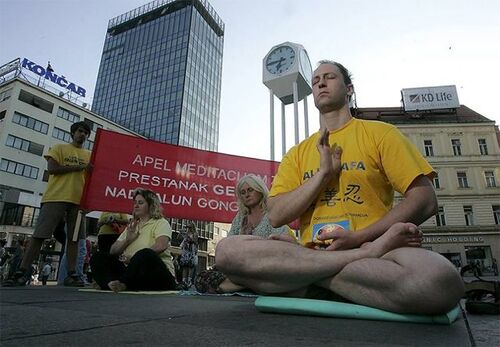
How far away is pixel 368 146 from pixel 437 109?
30.4 metres

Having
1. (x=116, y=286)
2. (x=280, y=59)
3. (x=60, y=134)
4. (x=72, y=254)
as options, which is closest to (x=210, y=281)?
(x=116, y=286)

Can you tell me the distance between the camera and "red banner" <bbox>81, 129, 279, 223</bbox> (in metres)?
4.92

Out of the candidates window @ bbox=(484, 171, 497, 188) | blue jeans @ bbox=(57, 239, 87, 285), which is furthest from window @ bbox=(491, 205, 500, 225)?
blue jeans @ bbox=(57, 239, 87, 285)

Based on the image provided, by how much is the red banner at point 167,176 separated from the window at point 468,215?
918 inches

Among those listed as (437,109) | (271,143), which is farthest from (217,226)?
(437,109)

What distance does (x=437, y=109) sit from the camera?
92.3ft

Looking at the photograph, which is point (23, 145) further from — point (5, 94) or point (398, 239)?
point (398, 239)

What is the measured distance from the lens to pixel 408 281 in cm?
129

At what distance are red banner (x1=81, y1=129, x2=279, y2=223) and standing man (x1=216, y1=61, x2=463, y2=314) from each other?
351cm

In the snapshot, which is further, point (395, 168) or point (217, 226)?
point (217, 226)

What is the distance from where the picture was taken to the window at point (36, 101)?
31531 mm

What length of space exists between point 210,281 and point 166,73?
199 feet

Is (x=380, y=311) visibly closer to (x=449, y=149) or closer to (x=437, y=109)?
(x=449, y=149)

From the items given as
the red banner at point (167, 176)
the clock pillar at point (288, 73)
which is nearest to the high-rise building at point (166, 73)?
the clock pillar at point (288, 73)
